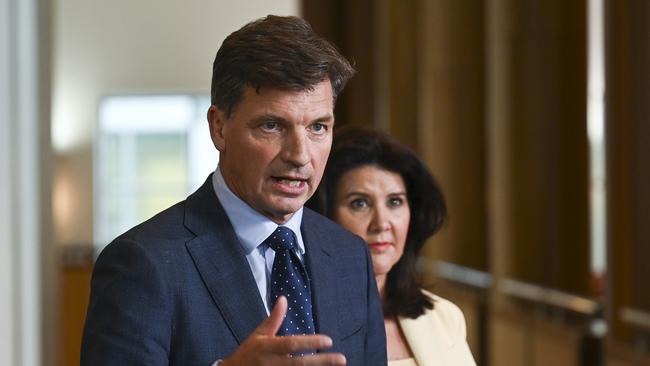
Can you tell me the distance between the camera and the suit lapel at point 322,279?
1.58m

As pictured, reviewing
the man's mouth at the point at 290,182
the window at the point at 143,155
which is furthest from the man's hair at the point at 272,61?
the window at the point at 143,155

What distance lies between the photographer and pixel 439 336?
7.43ft

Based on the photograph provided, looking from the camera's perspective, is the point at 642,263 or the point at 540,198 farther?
the point at 540,198

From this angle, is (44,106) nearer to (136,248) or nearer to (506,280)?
(136,248)

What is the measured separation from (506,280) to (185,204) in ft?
17.0

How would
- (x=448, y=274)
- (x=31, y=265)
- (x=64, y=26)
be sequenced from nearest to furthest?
(x=31, y=265)
(x=448, y=274)
(x=64, y=26)

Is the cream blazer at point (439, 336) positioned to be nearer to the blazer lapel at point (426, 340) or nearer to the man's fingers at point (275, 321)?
the blazer lapel at point (426, 340)

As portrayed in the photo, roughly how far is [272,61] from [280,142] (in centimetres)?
10

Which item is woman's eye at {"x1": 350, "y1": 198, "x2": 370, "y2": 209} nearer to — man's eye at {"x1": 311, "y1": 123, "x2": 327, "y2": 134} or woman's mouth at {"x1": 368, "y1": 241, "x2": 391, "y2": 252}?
woman's mouth at {"x1": 368, "y1": 241, "x2": 391, "y2": 252}

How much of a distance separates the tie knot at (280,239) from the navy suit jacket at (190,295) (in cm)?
4

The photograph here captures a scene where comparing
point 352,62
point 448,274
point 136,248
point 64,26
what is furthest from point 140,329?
point 64,26

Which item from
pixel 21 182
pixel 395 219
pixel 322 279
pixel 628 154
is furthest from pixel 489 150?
pixel 322 279

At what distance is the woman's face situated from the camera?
2318 millimetres

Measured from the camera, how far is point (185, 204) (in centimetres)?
162
